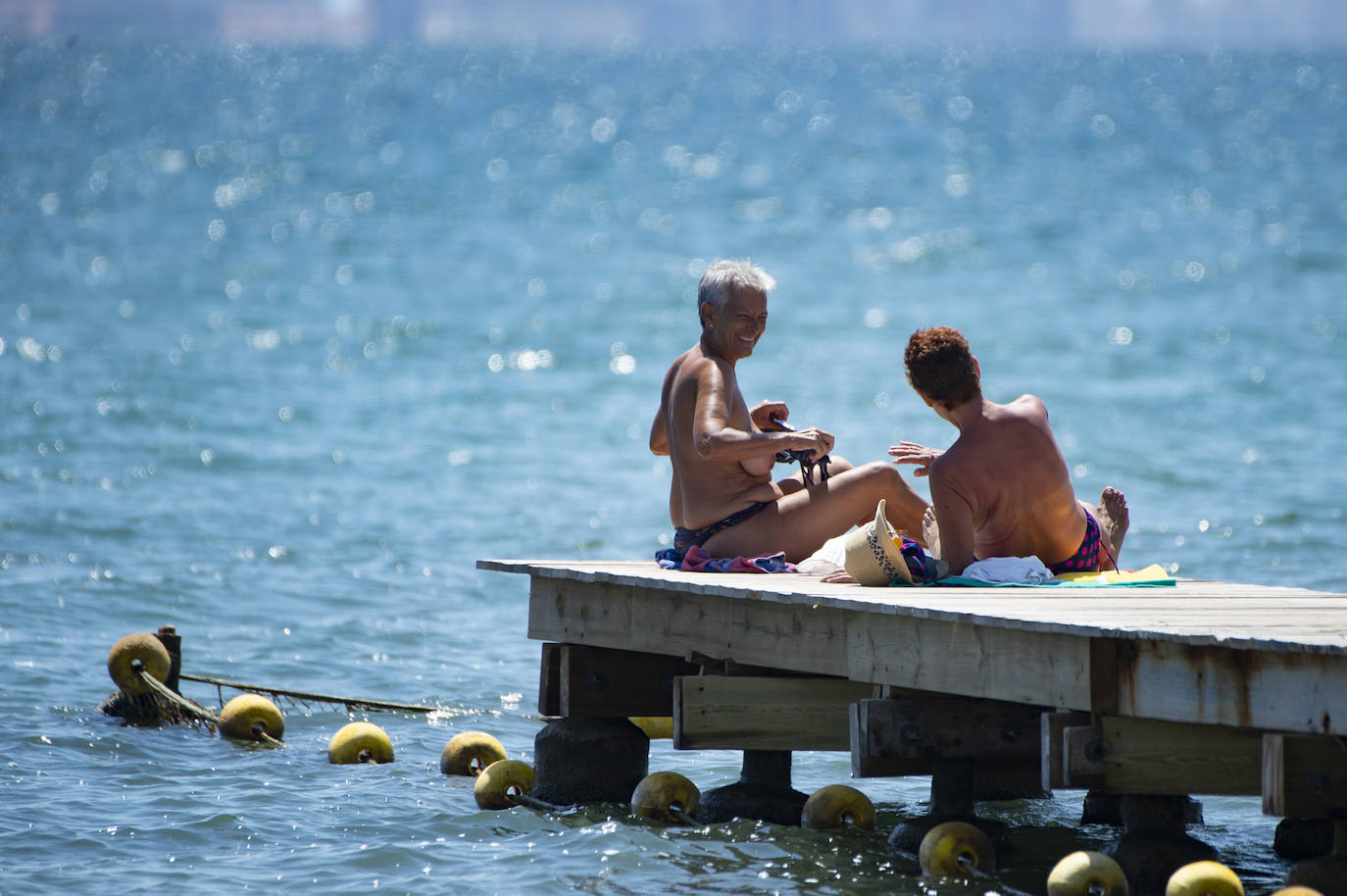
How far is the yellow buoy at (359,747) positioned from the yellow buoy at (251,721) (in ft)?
1.69

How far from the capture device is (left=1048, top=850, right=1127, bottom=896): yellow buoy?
5094mm

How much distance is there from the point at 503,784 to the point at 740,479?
4.93 ft

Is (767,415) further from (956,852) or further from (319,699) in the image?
(319,699)

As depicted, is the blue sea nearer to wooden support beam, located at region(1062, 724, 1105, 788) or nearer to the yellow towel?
wooden support beam, located at region(1062, 724, 1105, 788)

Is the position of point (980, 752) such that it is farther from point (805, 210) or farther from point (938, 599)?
point (805, 210)

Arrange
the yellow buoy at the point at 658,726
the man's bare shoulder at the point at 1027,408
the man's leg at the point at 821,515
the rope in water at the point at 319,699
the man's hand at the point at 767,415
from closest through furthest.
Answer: the man's bare shoulder at the point at 1027,408, the man's leg at the point at 821,515, the man's hand at the point at 767,415, the yellow buoy at the point at 658,726, the rope in water at the point at 319,699

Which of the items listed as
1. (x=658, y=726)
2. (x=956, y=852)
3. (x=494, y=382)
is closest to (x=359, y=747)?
(x=658, y=726)

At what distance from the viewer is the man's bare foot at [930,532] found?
6629mm

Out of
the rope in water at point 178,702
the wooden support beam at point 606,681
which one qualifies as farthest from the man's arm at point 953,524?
the rope in water at point 178,702

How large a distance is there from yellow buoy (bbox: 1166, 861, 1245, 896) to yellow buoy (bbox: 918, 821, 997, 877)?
3.07ft

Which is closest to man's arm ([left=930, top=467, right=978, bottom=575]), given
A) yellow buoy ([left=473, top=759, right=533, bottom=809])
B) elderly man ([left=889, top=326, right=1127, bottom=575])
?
elderly man ([left=889, top=326, right=1127, bottom=575])

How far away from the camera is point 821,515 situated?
22.8 ft

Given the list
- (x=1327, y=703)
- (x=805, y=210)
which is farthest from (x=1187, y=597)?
(x=805, y=210)

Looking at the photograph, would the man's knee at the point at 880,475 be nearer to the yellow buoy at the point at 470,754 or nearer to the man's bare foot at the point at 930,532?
the man's bare foot at the point at 930,532
